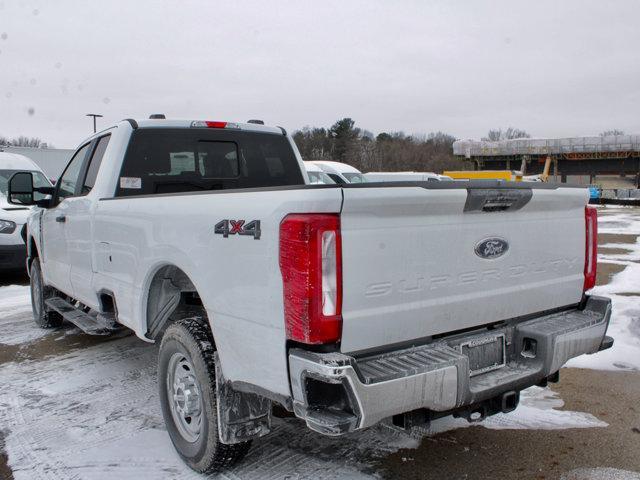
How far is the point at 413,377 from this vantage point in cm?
251

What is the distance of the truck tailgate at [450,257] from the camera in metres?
Result: 2.52

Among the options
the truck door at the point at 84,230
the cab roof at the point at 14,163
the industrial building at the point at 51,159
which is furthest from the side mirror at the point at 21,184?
the industrial building at the point at 51,159

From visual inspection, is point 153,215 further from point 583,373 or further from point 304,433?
point 583,373

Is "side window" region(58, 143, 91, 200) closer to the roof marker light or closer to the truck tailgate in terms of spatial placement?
the roof marker light

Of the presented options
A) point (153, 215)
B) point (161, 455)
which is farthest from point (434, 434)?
point (153, 215)

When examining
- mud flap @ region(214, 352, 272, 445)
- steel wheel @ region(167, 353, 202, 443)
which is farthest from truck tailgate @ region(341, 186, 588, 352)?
steel wheel @ region(167, 353, 202, 443)

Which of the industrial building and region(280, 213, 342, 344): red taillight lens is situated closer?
region(280, 213, 342, 344): red taillight lens

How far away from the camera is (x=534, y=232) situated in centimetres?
324

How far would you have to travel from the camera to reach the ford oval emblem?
9.75 feet

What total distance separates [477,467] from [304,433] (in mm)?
1120

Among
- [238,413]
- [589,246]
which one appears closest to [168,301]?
[238,413]

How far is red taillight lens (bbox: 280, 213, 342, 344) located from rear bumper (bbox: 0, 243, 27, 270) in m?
8.50

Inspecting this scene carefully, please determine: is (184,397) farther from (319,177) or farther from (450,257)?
(319,177)

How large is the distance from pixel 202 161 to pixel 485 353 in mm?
2945
